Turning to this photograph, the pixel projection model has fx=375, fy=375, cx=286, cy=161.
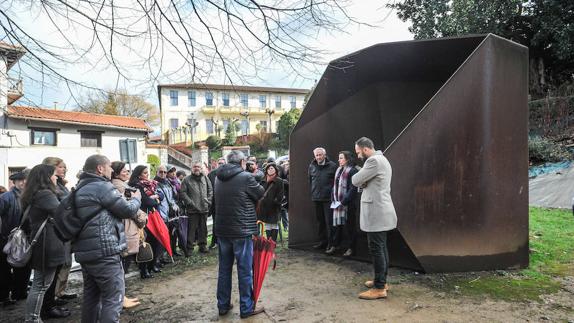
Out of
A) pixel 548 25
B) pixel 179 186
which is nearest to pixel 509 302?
pixel 179 186

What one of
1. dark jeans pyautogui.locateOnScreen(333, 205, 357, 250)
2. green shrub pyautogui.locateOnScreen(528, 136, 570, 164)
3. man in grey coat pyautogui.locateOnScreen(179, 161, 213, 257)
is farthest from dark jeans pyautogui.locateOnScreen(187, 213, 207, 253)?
green shrub pyautogui.locateOnScreen(528, 136, 570, 164)

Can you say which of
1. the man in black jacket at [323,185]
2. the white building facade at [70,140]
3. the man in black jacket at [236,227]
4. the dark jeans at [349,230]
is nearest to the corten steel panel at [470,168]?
the dark jeans at [349,230]

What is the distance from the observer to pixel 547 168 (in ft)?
39.6

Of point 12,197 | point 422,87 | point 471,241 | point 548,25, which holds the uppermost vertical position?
point 548,25

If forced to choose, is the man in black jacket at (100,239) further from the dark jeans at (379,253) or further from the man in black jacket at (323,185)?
the man in black jacket at (323,185)

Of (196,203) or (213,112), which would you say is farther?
(213,112)

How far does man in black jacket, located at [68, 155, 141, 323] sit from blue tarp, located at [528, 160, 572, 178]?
12.8 metres

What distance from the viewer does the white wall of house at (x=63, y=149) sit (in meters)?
18.7

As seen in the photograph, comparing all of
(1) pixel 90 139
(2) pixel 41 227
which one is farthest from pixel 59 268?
(1) pixel 90 139

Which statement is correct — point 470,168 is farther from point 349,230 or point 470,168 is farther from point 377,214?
point 349,230

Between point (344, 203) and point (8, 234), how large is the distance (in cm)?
446

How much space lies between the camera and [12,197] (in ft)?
14.9

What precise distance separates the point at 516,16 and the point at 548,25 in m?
1.52

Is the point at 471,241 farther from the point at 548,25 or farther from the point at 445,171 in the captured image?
the point at 548,25
